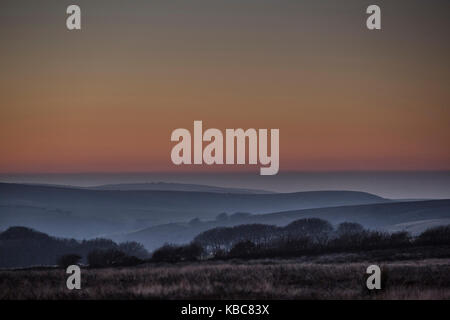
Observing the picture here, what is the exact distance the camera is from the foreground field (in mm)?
14188

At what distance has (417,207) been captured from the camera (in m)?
45.2

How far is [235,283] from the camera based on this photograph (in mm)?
15516

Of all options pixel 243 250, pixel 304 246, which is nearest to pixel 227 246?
pixel 304 246

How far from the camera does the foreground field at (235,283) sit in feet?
46.5

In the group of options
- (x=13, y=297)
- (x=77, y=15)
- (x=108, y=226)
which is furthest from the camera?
Result: (x=108, y=226)

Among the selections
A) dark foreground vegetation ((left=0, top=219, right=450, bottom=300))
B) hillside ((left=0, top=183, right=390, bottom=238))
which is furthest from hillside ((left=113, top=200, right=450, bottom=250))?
dark foreground vegetation ((left=0, top=219, right=450, bottom=300))

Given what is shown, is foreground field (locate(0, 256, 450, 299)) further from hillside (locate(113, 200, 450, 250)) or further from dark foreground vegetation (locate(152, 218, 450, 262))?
hillside (locate(113, 200, 450, 250))

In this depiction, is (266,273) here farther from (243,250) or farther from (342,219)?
(342,219)

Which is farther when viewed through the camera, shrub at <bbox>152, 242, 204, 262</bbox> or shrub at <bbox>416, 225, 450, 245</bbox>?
shrub at <bbox>416, 225, 450, 245</bbox>

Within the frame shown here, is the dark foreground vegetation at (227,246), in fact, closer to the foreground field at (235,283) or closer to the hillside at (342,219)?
the hillside at (342,219)
